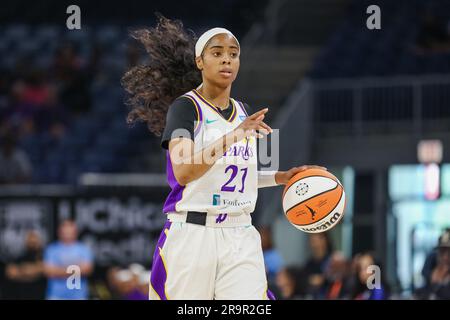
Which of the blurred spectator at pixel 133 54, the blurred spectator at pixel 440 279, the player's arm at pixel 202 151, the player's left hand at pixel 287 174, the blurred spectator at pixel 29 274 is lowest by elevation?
the blurred spectator at pixel 29 274

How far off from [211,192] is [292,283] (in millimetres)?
6669

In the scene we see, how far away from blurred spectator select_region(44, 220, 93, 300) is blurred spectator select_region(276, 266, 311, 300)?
229cm

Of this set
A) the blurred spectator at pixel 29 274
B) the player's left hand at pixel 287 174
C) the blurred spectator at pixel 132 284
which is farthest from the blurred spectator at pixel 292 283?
the player's left hand at pixel 287 174

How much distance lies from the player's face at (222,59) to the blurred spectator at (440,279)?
4.32 m

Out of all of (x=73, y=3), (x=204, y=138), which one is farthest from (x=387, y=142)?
(x=204, y=138)

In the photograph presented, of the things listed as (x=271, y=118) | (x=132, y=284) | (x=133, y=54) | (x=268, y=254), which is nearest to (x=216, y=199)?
(x=132, y=284)

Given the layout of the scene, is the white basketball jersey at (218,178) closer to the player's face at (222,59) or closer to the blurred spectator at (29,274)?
the player's face at (222,59)

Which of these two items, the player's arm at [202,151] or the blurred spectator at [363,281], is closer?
the player's arm at [202,151]

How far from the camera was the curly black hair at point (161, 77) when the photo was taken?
6.82 m

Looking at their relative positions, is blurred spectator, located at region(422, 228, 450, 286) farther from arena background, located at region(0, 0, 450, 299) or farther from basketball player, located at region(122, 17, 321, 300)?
basketball player, located at region(122, 17, 321, 300)

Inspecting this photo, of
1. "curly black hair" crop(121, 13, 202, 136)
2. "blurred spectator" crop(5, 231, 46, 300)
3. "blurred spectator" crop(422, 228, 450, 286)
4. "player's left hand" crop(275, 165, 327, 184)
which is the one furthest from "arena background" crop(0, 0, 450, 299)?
"curly black hair" crop(121, 13, 202, 136)

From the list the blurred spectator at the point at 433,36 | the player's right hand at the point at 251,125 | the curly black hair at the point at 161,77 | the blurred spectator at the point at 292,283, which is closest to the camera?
the player's right hand at the point at 251,125

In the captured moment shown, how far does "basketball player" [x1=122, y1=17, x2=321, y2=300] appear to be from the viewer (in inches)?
236

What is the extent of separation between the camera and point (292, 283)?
41.5 ft
